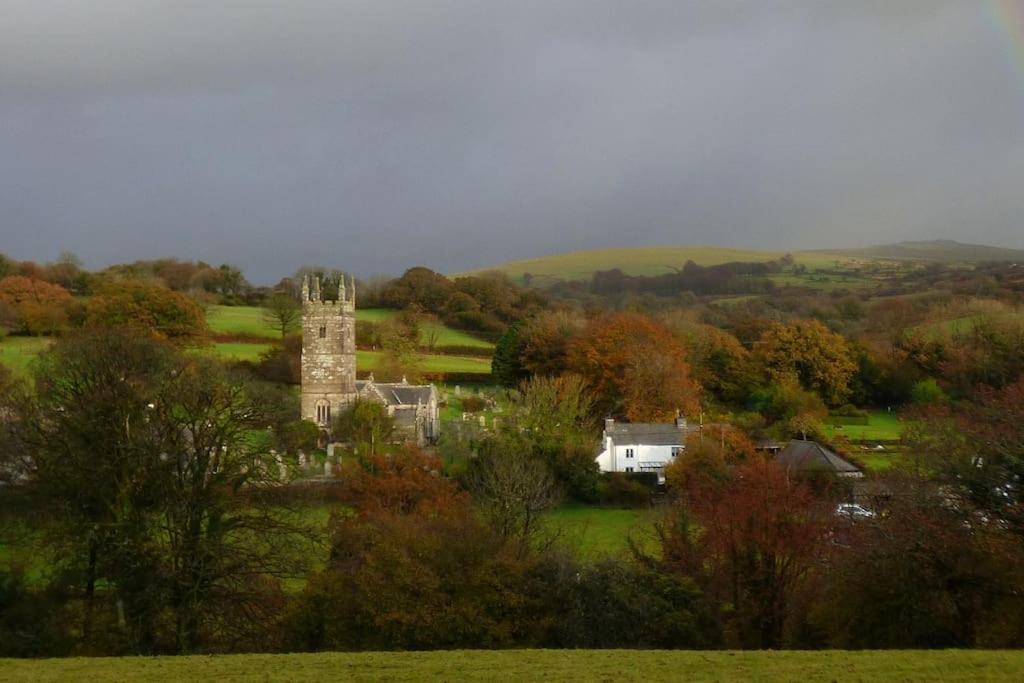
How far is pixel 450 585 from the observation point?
709 inches

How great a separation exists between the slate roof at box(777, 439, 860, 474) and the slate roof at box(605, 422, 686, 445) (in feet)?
18.9

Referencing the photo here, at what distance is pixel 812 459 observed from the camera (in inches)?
1459

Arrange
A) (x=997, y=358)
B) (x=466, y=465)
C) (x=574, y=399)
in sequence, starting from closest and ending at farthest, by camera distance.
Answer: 1. (x=466, y=465)
2. (x=574, y=399)
3. (x=997, y=358)

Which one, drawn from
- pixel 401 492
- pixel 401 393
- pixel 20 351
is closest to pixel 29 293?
pixel 20 351

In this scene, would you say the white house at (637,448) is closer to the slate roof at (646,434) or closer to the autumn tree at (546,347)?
the slate roof at (646,434)

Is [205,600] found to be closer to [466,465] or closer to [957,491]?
[957,491]

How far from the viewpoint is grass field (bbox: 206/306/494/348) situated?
237ft

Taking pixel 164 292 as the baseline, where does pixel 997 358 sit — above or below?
below

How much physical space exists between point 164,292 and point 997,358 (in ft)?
165

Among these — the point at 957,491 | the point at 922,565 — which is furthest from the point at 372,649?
the point at 957,491

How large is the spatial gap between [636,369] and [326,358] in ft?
52.8

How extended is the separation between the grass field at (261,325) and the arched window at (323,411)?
76.2 ft

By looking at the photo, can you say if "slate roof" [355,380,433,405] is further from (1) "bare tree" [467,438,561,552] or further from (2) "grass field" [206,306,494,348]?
(2) "grass field" [206,306,494,348]

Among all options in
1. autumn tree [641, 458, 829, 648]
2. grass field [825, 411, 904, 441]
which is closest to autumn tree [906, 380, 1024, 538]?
autumn tree [641, 458, 829, 648]
